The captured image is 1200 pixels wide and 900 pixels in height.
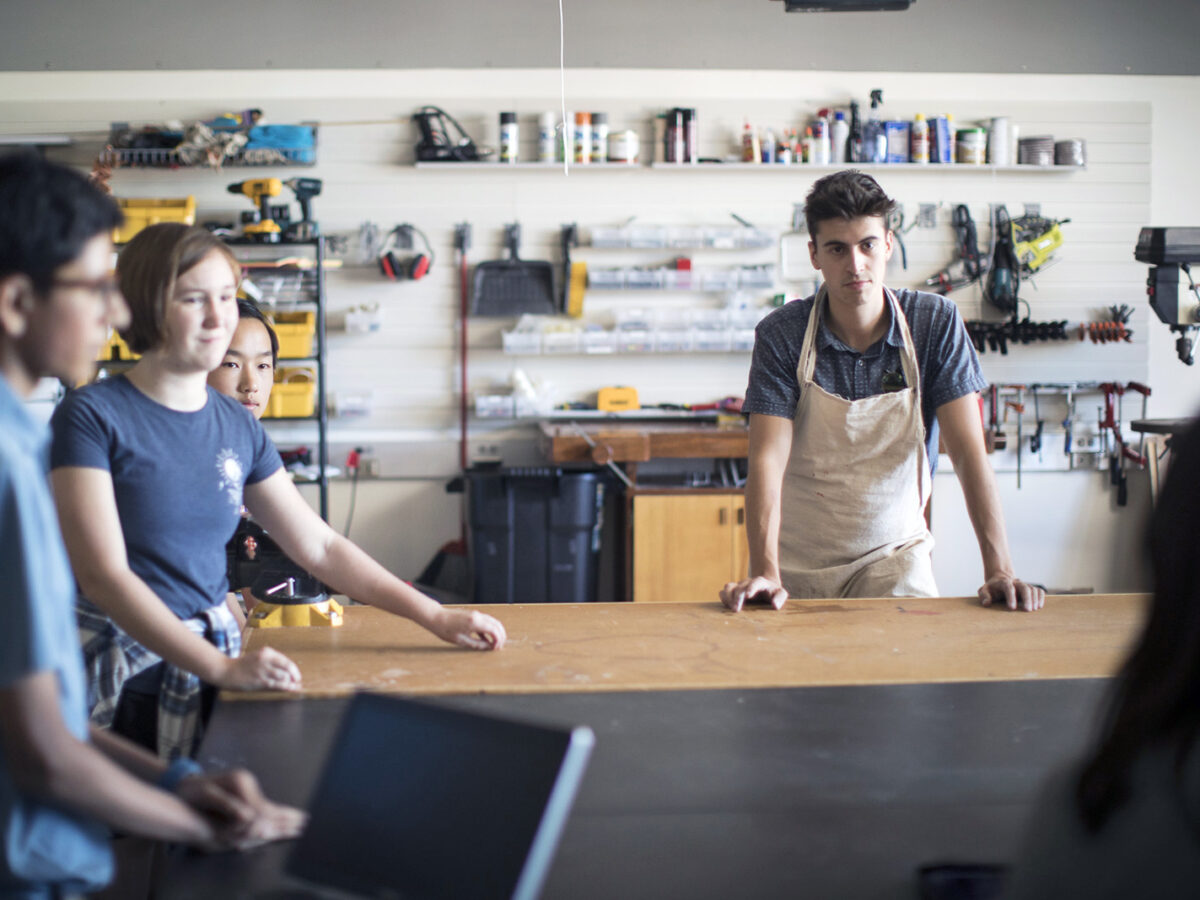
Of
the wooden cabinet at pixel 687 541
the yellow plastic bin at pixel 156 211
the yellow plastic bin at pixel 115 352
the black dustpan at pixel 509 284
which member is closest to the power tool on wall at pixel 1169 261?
the wooden cabinet at pixel 687 541

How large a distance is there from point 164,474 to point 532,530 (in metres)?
3.26

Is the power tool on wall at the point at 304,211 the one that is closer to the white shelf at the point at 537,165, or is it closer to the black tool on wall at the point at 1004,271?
the white shelf at the point at 537,165

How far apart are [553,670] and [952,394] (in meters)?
1.25

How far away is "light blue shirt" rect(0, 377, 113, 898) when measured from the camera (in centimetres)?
78

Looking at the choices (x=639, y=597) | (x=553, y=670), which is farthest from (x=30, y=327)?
(x=639, y=597)

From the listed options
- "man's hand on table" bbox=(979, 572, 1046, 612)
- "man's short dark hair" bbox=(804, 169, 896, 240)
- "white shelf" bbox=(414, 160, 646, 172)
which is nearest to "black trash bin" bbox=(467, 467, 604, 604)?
"white shelf" bbox=(414, 160, 646, 172)

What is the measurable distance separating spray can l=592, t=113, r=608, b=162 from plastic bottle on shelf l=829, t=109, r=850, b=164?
1.10 metres

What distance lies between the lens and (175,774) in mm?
1048

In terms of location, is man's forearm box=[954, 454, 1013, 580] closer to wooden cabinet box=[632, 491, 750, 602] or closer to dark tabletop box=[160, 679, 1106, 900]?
dark tabletop box=[160, 679, 1106, 900]

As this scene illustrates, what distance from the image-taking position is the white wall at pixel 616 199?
5.01 m

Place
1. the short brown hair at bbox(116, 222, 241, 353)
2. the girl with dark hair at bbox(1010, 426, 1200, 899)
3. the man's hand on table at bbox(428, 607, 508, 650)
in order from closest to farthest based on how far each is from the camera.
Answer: the girl with dark hair at bbox(1010, 426, 1200, 899) < the short brown hair at bbox(116, 222, 241, 353) < the man's hand on table at bbox(428, 607, 508, 650)

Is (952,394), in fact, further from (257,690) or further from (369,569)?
(257,690)

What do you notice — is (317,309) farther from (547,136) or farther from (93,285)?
(93,285)

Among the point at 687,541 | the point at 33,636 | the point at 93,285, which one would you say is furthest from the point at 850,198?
the point at 687,541
